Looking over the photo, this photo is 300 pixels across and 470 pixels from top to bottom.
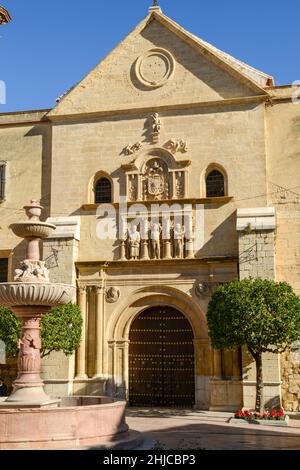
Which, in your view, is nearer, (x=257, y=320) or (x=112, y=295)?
(x=257, y=320)

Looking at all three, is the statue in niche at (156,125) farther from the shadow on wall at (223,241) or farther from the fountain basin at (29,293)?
the fountain basin at (29,293)

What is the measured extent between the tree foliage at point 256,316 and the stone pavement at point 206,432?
7.46 feet

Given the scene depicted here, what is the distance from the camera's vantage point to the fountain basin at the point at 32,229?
13.0m

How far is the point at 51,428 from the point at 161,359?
10.2 meters

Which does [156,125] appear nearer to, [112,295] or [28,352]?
[112,295]

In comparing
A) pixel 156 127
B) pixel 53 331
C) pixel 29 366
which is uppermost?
pixel 156 127

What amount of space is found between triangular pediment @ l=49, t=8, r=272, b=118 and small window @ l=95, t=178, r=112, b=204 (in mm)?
2546

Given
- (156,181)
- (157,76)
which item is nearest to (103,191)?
(156,181)

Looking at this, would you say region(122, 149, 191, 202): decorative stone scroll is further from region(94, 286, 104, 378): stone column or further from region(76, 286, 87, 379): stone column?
region(76, 286, 87, 379): stone column

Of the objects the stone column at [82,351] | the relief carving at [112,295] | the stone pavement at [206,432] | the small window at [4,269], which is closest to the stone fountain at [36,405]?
the stone pavement at [206,432]

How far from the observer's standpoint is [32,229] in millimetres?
13070
